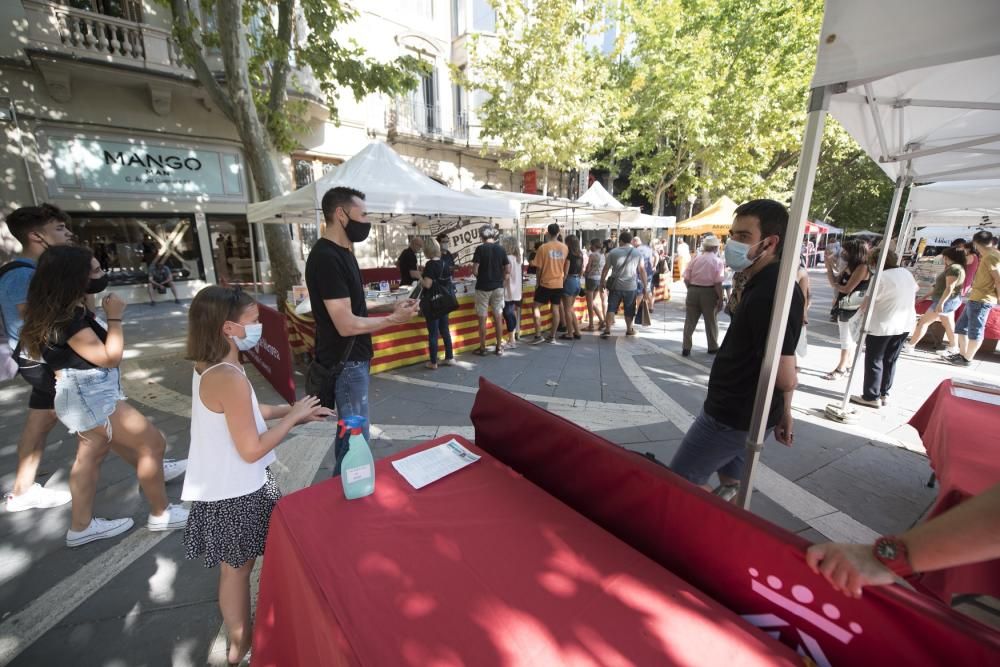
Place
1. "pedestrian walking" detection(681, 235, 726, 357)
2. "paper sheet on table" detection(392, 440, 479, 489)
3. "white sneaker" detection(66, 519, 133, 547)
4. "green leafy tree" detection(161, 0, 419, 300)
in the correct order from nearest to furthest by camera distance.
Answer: "paper sheet on table" detection(392, 440, 479, 489)
"white sneaker" detection(66, 519, 133, 547)
"green leafy tree" detection(161, 0, 419, 300)
"pedestrian walking" detection(681, 235, 726, 357)

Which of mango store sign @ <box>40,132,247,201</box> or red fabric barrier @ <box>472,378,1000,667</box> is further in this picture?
mango store sign @ <box>40,132,247,201</box>

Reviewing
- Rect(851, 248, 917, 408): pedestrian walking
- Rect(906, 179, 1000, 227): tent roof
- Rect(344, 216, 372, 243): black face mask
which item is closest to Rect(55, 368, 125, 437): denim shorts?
Rect(344, 216, 372, 243): black face mask

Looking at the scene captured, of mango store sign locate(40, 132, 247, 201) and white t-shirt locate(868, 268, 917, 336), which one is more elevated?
mango store sign locate(40, 132, 247, 201)

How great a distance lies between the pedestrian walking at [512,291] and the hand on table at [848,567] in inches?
219

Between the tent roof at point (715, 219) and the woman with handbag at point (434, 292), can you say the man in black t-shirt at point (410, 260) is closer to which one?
the woman with handbag at point (434, 292)

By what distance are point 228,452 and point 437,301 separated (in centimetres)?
347

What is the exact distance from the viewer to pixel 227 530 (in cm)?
166

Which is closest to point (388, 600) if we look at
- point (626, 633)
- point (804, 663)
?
point (626, 633)

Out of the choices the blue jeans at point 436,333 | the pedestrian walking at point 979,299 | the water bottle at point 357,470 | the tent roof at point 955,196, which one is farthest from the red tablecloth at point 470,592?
the tent roof at point 955,196

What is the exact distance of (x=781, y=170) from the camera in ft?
58.0

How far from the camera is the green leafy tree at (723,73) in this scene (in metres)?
13.5

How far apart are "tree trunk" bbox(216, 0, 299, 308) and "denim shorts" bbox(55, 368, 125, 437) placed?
4686mm

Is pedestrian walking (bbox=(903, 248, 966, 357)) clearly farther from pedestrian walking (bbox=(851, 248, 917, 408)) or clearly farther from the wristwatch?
the wristwatch

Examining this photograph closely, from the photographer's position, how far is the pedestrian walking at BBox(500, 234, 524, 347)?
6555 mm
